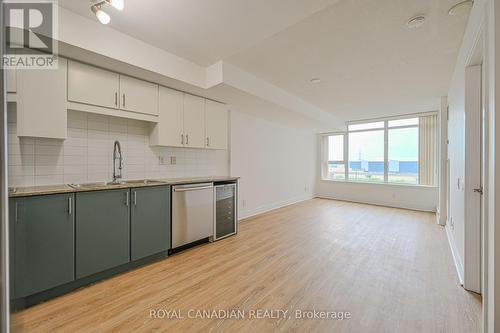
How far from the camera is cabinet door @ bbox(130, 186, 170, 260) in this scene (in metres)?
2.43

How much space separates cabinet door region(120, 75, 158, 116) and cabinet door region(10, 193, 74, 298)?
4.03 feet

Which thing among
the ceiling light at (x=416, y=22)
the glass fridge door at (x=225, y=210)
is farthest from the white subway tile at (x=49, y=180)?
the ceiling light at (x=416, y=22)

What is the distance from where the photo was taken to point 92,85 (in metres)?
2.29

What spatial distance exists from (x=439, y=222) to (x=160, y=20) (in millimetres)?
5868

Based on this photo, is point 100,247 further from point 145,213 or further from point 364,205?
point 364,205

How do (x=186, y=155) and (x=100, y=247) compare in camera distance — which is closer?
(x=100, y=247)

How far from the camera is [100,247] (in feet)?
7.07

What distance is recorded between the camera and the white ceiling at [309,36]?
6.22ft

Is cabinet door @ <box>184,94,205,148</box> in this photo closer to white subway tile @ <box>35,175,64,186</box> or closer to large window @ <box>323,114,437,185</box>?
white subway tile @ <box>35,175,64,186</box>

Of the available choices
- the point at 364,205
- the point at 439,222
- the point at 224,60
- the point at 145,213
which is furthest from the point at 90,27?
the point at 364,205

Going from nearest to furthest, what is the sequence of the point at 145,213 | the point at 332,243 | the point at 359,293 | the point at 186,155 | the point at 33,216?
1. the point at 33,216
2. the point at 359,293
3. the point at 145,213
4. the point at 332,243
5. the point at 186,155

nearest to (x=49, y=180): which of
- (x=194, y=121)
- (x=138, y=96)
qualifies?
(x=138, y=96)

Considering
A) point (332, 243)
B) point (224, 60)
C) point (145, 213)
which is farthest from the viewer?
point (332, 243)

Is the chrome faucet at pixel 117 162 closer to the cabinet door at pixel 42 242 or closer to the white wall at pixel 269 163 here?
the cabinet door at pixel 42 242
